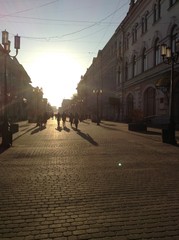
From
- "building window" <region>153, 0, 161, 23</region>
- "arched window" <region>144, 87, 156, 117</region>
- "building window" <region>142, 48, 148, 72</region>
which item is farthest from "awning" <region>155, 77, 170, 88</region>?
"building window" <region>142, 48, 148, 72</region>

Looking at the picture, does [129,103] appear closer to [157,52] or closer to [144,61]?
[144,61]

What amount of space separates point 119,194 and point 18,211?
2094mm

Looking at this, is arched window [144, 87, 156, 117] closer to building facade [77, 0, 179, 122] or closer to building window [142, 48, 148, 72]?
building facade [77, 0, 179, 122]

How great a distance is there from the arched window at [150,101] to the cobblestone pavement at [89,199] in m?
25.1

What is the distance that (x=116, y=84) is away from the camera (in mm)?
55500

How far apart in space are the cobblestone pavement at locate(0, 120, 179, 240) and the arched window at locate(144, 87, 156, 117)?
25075mm

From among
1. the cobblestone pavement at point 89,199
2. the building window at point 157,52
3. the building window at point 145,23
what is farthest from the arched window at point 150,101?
the cobblestone pavement at point 89,199

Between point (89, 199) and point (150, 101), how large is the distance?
31.6m

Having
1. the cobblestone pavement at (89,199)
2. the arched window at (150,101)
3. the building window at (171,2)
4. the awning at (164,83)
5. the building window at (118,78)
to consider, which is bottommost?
the cobblestone pavement at (89,199)

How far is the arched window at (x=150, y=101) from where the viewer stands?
1400 inches

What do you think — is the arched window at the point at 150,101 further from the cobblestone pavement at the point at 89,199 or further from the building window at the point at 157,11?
the cobblestone pavement at the point at 89,199

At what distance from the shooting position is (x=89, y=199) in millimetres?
6086

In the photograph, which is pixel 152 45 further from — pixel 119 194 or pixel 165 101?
pixel 119 194

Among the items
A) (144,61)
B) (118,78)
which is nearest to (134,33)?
(144,61)
